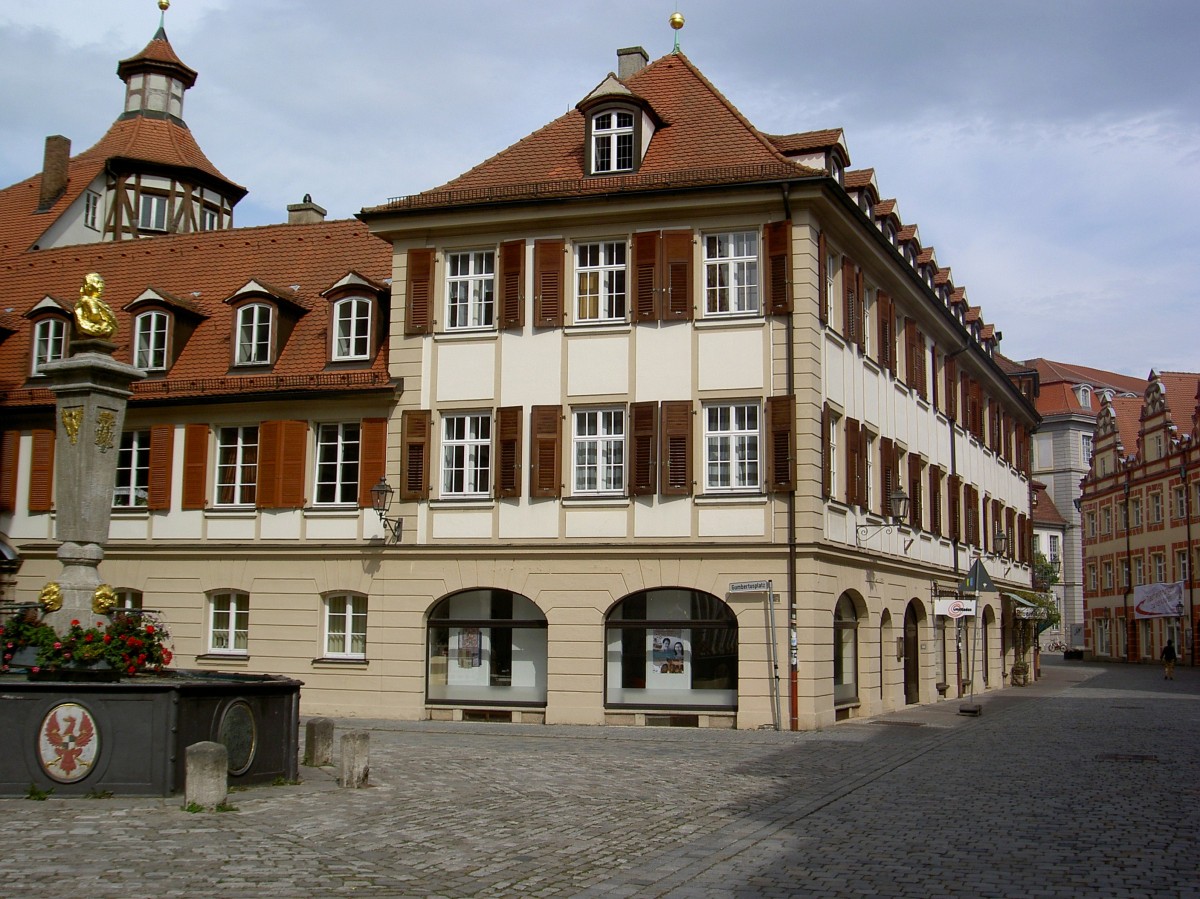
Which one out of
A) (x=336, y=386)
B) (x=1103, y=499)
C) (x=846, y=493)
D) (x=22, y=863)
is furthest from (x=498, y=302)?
(x=1103, y=499)

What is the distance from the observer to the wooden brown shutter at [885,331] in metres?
29.2

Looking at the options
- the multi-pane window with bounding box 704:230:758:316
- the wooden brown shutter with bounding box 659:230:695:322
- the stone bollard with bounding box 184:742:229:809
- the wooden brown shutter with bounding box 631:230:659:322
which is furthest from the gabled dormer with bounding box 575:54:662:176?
the stone bollard with bounding box 184:742:229:809

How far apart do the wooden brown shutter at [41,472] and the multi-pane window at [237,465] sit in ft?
14.0

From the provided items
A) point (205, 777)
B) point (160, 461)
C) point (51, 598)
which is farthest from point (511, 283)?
point (205, 777)

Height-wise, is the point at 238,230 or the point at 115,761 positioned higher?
the point at 238,230

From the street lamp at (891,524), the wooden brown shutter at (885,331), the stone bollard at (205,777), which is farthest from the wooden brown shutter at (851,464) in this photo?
the stone bollard at (205,777)

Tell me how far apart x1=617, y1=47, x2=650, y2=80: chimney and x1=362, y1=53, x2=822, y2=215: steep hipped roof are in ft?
3.91

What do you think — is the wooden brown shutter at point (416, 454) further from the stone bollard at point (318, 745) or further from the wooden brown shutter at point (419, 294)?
the stone bollard at point (318, 745)

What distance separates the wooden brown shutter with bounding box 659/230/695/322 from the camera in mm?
24531

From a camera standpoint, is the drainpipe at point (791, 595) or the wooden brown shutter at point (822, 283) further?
the wooden brown shutter at point (822, 283)

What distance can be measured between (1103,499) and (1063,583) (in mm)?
18513

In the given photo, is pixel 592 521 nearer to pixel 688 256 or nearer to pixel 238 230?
pixel 688 256

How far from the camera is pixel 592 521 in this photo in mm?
24719

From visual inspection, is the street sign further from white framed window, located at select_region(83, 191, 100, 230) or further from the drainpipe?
white framed window, located at select_region(83, 191, 100, 230)
